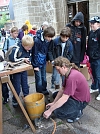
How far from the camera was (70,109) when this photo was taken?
8.21 feet

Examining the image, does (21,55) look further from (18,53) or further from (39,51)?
(39,51)

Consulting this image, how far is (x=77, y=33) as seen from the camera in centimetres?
332

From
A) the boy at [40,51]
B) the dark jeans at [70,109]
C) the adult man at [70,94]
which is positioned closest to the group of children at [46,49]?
the boy at [40,51]

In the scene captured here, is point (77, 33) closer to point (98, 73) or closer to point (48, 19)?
point (98, 73)

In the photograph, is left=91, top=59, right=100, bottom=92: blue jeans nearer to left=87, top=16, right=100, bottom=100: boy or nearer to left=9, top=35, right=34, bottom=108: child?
left=87, top=16, right=100, bottom=100: boy

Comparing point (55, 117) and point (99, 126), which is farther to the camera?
point (55, 117)

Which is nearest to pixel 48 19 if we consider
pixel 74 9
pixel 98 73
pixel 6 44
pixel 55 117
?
pixel 74 9

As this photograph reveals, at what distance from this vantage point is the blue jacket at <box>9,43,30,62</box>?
2.72 m

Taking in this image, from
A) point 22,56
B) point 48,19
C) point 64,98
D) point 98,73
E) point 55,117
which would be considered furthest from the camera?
point 48,19

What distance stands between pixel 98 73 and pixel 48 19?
15.4ft

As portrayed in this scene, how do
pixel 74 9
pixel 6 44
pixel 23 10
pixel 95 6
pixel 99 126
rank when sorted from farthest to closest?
pixel 23 10 → pixel 74 9 → pixel 95 6 → pixel 6 44 → pixel 99 126

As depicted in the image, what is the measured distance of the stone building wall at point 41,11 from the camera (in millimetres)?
6625

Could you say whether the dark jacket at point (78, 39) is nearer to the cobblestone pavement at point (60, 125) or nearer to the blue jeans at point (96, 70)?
the blue jeans at point (96, 70)

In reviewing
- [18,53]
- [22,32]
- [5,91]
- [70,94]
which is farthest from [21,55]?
[22,32]
